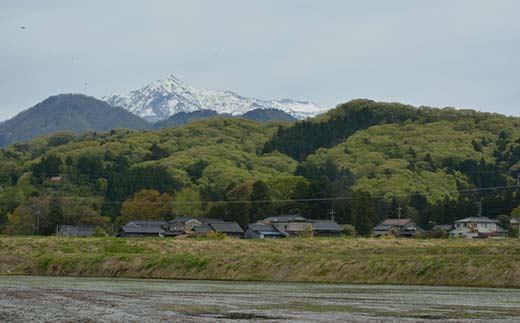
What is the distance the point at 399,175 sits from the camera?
158 meters

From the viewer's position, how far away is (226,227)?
4338 inches

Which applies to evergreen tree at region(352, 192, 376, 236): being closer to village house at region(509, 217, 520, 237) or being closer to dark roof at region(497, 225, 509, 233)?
dark roof at region(497, 225, 509, 233)

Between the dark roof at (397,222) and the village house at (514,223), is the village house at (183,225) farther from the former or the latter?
the village house at (514,223)

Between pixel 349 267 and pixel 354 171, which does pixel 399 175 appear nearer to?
pixel 354 171

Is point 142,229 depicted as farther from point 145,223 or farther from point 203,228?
point 203,228

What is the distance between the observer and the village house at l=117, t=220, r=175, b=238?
348 feet

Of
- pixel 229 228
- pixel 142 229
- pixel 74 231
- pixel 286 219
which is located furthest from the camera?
pixel 286 219

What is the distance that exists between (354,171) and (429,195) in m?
27.1

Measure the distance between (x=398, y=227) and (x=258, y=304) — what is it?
→ 89.5 metres

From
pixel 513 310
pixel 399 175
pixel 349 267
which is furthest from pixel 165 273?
pixel 399 175

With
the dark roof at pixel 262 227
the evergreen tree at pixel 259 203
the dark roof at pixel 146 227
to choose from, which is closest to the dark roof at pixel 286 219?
the dark roof at pixel 262 227

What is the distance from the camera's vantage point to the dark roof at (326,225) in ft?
351

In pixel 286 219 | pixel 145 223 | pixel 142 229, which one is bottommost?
pixel 142 229

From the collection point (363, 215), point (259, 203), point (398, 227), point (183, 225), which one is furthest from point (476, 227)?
point (183, 225)
